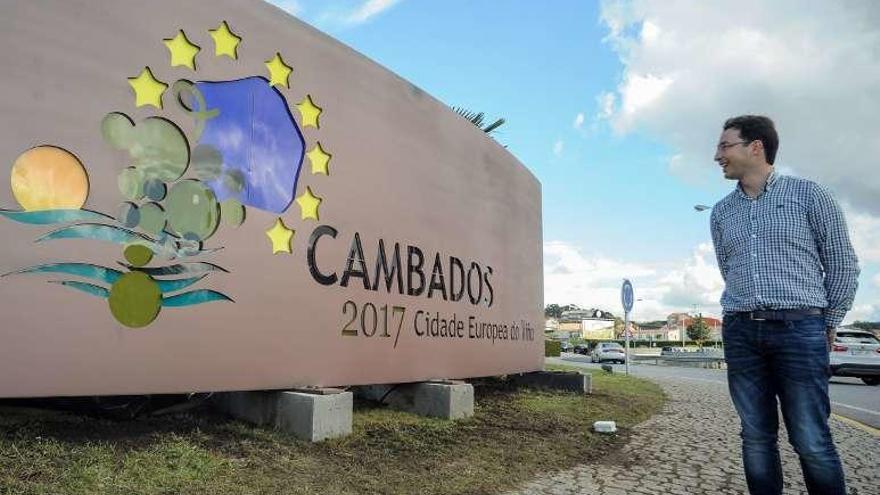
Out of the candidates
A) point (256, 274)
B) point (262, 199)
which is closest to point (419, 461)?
point (256, 274)

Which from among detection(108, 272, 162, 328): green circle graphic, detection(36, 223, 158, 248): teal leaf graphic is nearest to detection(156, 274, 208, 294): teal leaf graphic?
detection(108, 272, 162, 328): green circle graphic

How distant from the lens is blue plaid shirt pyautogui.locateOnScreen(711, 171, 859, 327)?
9.12 ft

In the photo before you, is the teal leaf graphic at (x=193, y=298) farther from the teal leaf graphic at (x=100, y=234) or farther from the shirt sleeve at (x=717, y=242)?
the shirt sleeve at (x=717, y=242)

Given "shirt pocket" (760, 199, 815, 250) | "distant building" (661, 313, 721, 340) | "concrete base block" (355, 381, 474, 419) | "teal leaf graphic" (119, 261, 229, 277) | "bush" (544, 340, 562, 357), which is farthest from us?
"distant building" (661, 313, 721, 340)

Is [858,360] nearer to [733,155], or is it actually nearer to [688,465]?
[688,465]

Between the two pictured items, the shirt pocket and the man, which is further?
the shirt pocket

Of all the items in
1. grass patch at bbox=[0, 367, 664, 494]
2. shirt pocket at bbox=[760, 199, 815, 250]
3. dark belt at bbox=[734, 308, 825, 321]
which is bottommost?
grass patch at bbox=[0, 367, 664, 494]

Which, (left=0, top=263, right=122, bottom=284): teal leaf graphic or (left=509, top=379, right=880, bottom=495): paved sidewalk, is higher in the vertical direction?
(left=0, top=263, right=122, bottom=284): teal leaf graphic

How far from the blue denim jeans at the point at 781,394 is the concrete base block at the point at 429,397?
3.28 meters

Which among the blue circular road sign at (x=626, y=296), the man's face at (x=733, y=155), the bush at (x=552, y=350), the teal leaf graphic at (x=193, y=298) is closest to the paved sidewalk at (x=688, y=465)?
the man's face at (x=733, y=155)

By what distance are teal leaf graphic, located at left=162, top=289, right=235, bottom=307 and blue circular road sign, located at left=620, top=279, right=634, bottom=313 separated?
1082cm

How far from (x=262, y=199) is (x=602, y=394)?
579 cm

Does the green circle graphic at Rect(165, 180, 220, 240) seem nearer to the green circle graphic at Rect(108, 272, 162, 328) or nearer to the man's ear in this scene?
the green circle graphic at Rect(108, 272, 162, 328)

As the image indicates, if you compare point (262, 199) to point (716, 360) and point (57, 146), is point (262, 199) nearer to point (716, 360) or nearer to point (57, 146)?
point (57, 146)
